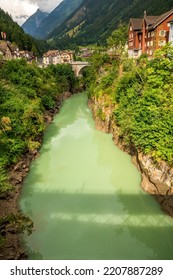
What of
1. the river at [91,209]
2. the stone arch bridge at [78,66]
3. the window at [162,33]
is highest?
the window at [162,33]

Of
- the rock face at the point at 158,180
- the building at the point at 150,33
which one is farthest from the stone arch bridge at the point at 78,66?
the rock face at the point at 158,180

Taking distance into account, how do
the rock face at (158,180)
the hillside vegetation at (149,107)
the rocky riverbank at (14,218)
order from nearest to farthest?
the rocky riverbank at (14,218) → the rock face at (158,180) → the hillside vegetation at (149,107)

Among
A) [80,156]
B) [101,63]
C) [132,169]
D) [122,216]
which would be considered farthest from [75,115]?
[122,216]

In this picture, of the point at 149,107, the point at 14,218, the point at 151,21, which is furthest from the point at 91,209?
the point at 151,21

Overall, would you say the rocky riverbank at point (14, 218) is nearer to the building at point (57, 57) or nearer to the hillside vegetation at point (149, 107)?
the hillside vegetation at point (149, 107)

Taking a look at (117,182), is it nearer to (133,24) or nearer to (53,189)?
(53,189)
